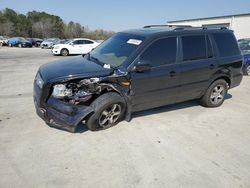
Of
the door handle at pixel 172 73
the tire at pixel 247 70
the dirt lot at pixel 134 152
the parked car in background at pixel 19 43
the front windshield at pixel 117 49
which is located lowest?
the dirt lot at pixel 134 152

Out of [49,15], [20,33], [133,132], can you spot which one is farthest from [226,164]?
[49,15]

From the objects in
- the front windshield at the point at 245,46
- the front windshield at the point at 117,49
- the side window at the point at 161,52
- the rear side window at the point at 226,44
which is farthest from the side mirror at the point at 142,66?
the front windshield at the point at 245,46

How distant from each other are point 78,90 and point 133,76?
3.47 ft

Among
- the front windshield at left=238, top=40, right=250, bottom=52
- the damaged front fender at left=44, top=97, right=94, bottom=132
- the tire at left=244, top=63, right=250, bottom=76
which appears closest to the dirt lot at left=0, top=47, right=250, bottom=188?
the damaged front fender at left=44, top=97, right=94, bottom=132

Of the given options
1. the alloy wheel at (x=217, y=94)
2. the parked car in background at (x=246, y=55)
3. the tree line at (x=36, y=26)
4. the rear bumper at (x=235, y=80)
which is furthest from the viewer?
the tree line at (x=36, y=26)

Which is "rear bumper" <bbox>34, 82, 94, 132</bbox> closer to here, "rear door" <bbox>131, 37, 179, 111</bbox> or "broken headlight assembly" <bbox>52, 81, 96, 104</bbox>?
"broken headlight assembly" <bbox>52, 81, 96, 104</bbox>

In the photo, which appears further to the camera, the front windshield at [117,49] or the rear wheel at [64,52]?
the rear wheel at [64,52]

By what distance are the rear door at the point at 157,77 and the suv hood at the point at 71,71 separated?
66cm

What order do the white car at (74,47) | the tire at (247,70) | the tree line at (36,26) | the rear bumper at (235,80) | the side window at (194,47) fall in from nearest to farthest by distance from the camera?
the side window at (194,47) < the rear bumper at (235,80) < the tire at (247,70) < the white car at (74,47) < the tree line at (36,26)

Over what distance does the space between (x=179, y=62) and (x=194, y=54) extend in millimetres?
520

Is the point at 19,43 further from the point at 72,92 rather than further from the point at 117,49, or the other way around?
the point at 72,92

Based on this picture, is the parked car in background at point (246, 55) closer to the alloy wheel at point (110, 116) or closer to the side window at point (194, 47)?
the side window at point (194, 47)

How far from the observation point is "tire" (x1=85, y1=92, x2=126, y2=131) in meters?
4.21

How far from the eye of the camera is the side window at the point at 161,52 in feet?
15.1
